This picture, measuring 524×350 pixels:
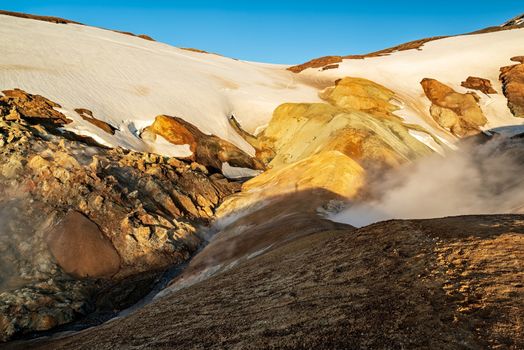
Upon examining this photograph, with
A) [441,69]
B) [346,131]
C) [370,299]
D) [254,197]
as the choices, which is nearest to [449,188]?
[346,131]

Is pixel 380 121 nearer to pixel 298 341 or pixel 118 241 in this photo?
pixel 118 241

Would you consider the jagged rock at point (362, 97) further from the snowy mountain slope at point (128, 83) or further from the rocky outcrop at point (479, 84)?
the rocky outcrop at point (479, 84)

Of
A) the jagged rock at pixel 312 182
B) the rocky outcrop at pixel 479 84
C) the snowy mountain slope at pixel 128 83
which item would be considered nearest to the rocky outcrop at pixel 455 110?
the rocky outcrop at pixel 479 84

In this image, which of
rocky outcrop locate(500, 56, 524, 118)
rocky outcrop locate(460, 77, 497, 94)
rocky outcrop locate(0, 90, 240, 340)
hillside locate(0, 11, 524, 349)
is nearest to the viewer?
hillside locate(0, 11, 524, 349)

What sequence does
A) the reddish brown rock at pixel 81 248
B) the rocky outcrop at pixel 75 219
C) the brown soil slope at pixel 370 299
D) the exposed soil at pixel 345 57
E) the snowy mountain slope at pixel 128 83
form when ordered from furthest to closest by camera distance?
the exposed soil at pixel 345 57, the snowy mountain slope at pixel 128 83, the reddish brown rock at pixel 81 248, the rocky outcrop at pixel 75 219, the brown soil slope at pixel 370 299

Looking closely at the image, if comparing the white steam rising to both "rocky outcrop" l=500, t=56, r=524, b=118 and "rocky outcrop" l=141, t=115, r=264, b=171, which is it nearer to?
"rocky outcrop" l=500, t=56, r=524, b=118

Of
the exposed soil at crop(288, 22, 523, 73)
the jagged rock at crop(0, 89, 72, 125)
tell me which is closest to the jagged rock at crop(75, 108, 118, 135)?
the jagged rock at crop(0, 89, 72, 125)

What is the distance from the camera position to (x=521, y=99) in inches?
2328

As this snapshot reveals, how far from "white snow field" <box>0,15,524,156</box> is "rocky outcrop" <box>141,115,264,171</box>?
124cm

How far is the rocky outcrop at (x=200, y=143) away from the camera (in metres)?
41.6

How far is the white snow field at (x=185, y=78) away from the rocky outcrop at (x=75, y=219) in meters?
5.13

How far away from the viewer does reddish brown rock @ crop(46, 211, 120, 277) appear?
2348 cm

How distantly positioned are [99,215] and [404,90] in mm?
53197

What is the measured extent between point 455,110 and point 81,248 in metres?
54.1
